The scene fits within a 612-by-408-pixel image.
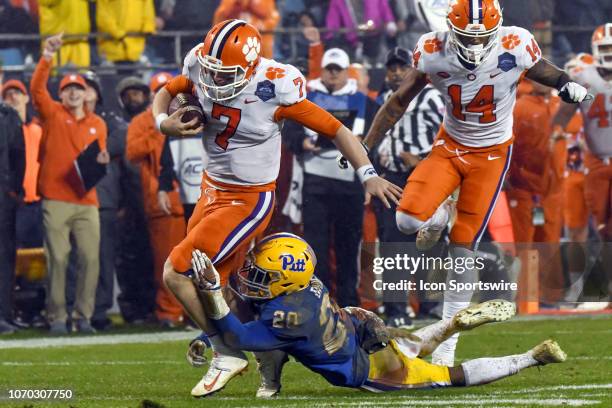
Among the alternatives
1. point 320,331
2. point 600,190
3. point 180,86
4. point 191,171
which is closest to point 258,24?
point 191,171

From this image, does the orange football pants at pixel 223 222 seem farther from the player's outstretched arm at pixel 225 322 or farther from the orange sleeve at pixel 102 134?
the orange sleeve at pixel 102 134

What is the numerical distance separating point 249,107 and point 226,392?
134 centimetres

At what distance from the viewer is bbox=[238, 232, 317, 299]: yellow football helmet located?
265 inches

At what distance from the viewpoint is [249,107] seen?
7406 mm

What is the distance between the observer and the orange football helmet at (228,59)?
23.8ft

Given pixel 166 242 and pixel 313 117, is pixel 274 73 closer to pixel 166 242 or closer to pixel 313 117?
pixel 313 117

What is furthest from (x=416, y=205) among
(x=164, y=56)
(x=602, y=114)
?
(x=164, y=56)

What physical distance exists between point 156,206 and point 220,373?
469 cm

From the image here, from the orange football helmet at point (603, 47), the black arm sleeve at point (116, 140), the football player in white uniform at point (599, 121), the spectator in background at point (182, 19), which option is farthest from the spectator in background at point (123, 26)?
the orange football helmet at point (603, 47)

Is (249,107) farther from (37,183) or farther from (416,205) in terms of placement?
(37,183)

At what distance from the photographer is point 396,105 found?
27.1ft

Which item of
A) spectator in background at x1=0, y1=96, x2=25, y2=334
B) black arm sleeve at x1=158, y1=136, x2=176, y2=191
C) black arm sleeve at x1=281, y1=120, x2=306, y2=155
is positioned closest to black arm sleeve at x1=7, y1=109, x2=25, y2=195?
spectator in background at x1=0, y1=96, x2=25, y2=334

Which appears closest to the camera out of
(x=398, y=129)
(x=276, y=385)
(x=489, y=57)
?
(x=276, y=385)

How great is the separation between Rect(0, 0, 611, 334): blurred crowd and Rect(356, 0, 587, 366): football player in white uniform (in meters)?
2.49
